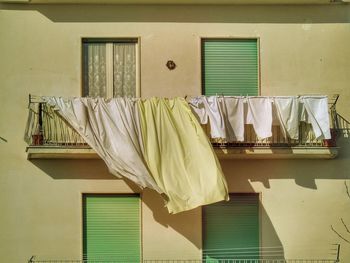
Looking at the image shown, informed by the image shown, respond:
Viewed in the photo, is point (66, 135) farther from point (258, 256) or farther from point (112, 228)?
point (258, 256)

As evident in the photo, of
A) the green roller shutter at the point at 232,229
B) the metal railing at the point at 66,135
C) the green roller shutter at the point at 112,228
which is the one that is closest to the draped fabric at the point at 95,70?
the metal railing at the point at 66,135

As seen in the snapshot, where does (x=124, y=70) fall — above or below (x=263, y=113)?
above

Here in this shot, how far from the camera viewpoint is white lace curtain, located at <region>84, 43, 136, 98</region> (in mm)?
12227

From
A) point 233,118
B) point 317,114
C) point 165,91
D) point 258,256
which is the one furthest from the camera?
point 165,91

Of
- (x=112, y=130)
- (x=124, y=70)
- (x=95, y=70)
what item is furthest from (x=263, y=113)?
(x=95, y=70)

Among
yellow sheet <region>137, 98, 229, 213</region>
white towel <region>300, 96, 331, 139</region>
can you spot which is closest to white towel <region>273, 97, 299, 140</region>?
white towel <region>300, 96, 331, 139</region>

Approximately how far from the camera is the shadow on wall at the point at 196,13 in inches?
481

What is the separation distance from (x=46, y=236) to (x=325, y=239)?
6.35 metres

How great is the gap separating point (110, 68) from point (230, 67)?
2.82 meters

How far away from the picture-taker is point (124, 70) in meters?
12.3

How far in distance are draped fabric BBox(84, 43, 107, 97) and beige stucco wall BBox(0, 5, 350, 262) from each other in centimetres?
25

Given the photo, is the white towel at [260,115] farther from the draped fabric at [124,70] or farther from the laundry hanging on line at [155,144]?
the draped fabric at [124,70]

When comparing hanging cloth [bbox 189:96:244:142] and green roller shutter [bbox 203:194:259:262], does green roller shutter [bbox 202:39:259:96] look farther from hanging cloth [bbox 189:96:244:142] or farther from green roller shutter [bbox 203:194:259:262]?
green roller shutter [bbox 203:194:259:262]

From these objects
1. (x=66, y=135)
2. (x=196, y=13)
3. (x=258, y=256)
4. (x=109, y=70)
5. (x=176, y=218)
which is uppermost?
(x=196, y=13)
